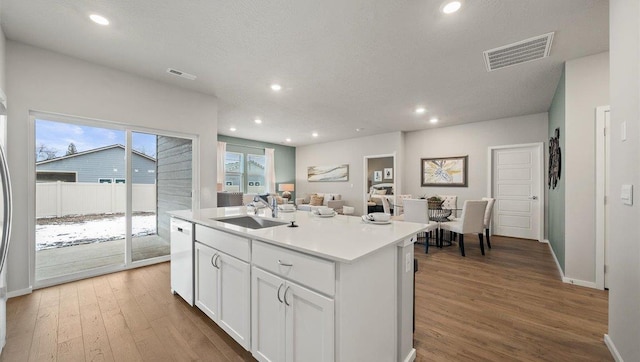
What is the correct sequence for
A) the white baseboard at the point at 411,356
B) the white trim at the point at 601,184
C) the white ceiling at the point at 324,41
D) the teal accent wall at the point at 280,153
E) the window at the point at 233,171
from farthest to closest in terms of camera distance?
the teal accent wall at the point at 280,153 < the window at the point at 233,171 < the white trim at the point at 601,184 < the white ceiling at the point at 324,41 < the white baseboard at the point at 411,356

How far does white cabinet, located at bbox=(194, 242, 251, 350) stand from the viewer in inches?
63.4

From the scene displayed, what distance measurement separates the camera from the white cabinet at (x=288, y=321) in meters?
1.14

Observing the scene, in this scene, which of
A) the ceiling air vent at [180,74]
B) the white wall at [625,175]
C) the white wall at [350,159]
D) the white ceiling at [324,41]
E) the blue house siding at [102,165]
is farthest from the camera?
the white wall at [350,159]

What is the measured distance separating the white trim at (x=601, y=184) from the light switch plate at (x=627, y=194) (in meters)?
1.68

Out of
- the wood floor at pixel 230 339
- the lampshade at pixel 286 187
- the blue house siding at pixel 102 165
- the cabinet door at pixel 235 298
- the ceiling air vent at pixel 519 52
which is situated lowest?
the wood floor at pixel 230 339

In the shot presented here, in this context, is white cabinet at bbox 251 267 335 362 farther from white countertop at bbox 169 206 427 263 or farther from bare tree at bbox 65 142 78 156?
bare tree at bbox 65 142 78 156

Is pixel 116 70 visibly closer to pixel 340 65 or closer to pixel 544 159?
pixel 340 65

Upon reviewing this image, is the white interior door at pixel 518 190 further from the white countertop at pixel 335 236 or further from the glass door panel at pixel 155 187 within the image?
the glass door panel at pixel 155 187

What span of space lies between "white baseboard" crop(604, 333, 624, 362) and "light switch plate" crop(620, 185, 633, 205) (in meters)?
1.02

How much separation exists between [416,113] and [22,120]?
577 cm

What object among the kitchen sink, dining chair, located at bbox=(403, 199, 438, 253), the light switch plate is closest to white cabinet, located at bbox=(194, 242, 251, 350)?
the kitchen sink

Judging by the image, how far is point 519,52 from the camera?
106 inches

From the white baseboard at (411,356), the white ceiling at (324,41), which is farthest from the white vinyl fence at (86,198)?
the white baseboard at (411,356)

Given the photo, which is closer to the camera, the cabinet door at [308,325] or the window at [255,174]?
the cabinet door at [308,325]
